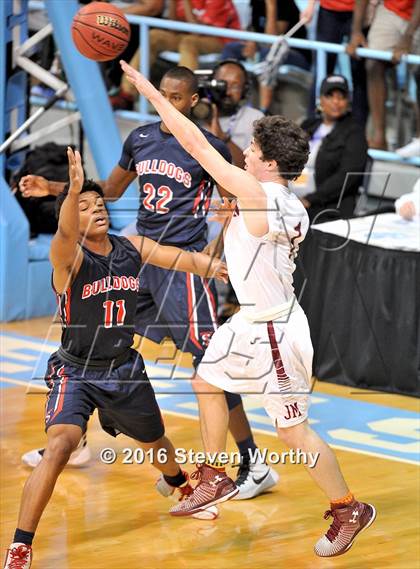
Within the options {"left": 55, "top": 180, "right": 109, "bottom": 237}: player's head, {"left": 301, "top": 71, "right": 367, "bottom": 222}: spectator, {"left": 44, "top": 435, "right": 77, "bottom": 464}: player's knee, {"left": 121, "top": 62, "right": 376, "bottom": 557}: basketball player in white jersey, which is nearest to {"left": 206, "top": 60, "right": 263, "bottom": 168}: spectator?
{"left": 301, "top": 71, "right": 367, "bottom": 222}: spectator

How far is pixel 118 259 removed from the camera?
628 centimetres

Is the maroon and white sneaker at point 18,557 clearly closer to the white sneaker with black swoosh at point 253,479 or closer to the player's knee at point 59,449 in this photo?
the player's knee at point 59,449

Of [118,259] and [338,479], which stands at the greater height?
[118,259]

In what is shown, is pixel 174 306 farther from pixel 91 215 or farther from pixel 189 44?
pixel 189 44

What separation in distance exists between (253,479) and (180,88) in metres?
2.18

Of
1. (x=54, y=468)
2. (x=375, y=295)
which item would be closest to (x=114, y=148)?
(x=375, y=295)

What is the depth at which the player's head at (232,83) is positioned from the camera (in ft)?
35.1

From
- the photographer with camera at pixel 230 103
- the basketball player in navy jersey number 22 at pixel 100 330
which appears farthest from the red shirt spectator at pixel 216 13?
the basketball player in navy jersey number 22 at pixel 100 330

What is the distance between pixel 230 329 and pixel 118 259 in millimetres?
660

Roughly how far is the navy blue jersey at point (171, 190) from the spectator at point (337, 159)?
2.85 meters

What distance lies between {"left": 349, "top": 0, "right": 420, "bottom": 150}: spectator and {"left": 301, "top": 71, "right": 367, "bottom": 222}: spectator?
35.7 inches

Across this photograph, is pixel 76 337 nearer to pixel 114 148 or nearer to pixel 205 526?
pixel 205 526

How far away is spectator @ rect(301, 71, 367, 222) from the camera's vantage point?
10359 mm

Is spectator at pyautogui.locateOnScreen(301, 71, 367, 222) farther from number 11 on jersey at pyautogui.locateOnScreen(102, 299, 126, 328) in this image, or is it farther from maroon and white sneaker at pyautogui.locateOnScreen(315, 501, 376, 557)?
maroon and white sneaker at pyautogui.locateOnScreen(315, 501, 376, 557)
